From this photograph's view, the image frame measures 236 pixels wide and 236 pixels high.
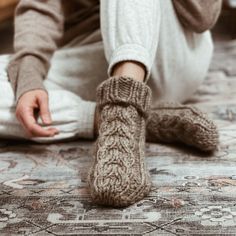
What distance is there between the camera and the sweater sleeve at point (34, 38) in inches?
38.6

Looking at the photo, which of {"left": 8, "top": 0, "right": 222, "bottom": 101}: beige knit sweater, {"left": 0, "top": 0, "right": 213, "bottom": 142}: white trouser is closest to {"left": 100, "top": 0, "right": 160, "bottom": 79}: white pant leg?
{"left": 0, "top": 0, "right": 213, "bottom": 142}: white trouser

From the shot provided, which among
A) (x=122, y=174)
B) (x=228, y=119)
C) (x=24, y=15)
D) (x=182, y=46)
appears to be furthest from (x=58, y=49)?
(x=122, y=174)

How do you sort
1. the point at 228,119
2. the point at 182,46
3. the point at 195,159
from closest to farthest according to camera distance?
the point at 195,159, the point at 182,46, the point at 228,119

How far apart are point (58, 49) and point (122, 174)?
0.53 meters

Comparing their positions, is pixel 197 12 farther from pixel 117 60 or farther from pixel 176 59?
pixel 117 60

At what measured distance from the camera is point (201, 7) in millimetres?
914

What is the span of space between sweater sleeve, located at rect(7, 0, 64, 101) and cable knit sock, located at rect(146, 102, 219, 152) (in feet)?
0.78

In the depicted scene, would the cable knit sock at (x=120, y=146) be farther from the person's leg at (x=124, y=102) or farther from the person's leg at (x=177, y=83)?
the person's leg at (x=177, y=83)

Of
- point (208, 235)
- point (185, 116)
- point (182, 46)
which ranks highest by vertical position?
point (182, 46)

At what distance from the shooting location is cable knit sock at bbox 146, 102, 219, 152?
33.9 inches

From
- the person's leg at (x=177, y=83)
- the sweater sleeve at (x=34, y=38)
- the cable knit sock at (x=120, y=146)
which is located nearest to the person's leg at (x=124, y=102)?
the cable knit sock at (x=120, y=146)

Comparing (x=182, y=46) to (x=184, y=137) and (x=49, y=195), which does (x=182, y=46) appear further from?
(x=49, y=195)

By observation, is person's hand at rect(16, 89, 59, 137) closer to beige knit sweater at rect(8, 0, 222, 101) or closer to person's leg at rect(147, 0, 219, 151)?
beige knit sweater at rect(8, 0, 222, 101)

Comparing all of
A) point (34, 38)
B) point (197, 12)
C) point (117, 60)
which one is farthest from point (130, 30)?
point (34, 38)
